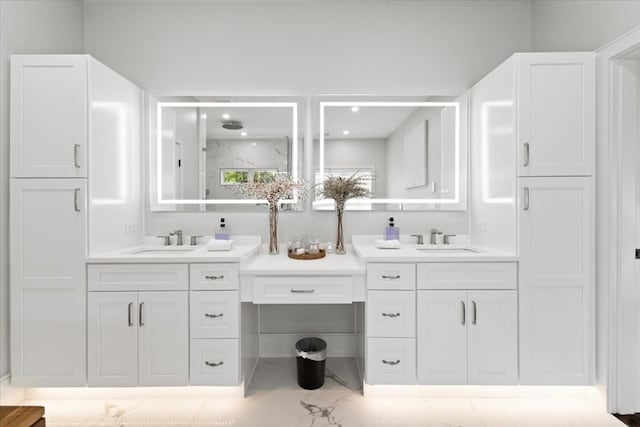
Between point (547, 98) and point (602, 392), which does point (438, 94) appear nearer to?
point (547, 98)

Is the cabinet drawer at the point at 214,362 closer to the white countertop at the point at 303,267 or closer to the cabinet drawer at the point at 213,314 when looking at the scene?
the cabinet drawer at the point at 213,314

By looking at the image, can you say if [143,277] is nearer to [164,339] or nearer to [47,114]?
[164,339]

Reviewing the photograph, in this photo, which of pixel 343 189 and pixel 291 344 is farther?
pixel 291 344

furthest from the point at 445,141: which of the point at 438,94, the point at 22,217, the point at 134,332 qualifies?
the point at 22,217

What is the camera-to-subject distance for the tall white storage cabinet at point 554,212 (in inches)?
80.4

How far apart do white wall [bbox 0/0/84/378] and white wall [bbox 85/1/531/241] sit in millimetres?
306

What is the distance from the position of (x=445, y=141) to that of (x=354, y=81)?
31.8 inches

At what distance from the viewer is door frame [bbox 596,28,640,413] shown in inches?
77.0

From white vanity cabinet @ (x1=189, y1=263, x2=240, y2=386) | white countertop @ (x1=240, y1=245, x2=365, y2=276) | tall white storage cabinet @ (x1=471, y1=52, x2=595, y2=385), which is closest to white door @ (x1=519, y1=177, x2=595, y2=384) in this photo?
tall white storage cabinet @ (x1=471, y1=52, x2=595, y2=385)

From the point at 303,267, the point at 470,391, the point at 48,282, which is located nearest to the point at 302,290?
the point at 303,267

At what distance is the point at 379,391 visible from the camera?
2.17 meters

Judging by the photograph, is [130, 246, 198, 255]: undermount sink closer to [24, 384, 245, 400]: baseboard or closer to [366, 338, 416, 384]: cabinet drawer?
[24, 384, 245, 400]: baseboard

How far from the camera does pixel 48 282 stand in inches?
80.4

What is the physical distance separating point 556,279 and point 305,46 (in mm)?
2266
